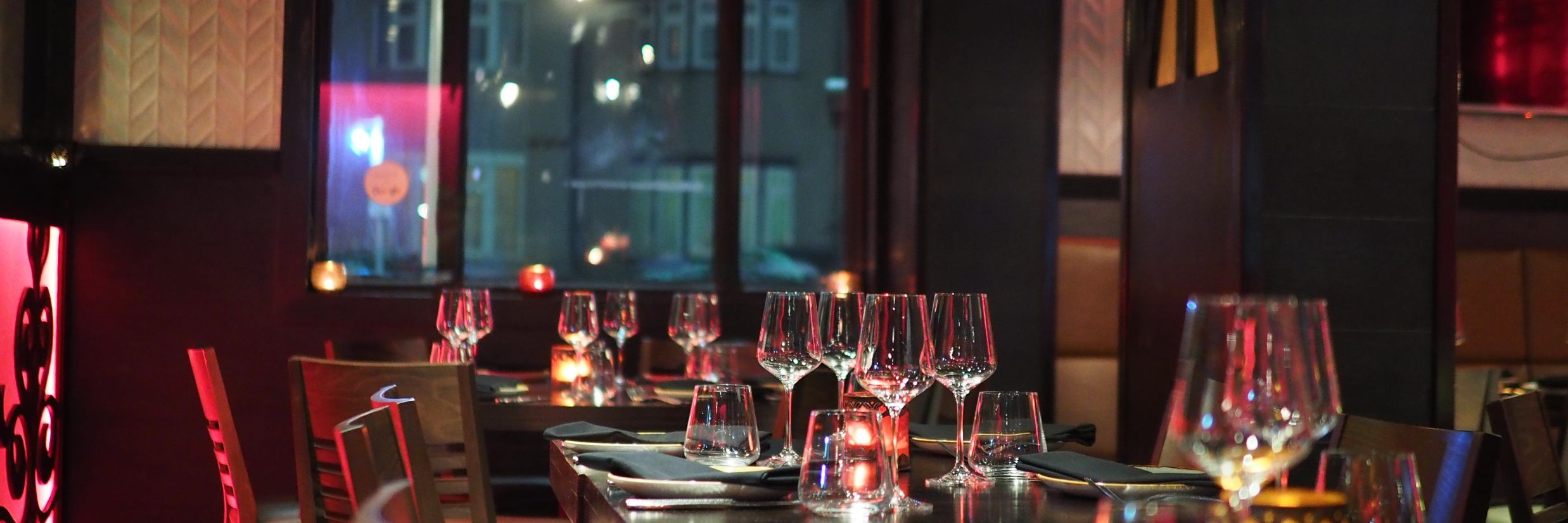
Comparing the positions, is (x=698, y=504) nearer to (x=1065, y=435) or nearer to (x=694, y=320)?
(x=1065, y=435)

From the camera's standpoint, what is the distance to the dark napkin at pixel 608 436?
2076 mm

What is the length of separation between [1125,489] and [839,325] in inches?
16.9

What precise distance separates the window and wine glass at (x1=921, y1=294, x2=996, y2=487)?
11.4 ft

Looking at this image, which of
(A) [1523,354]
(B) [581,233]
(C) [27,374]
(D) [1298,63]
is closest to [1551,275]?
(A) [1523,354]

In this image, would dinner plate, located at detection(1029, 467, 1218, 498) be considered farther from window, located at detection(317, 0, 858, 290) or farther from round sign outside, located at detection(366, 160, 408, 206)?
round sign outside, located at detection(366, 160, 408, 206)

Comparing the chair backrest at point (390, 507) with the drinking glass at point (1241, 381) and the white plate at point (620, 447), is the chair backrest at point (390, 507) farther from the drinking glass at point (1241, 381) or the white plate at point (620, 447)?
the white plate at point (620, 447)

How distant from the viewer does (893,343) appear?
5.74 ft

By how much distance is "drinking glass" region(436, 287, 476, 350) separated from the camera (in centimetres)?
351

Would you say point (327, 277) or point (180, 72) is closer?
point (180, 72)

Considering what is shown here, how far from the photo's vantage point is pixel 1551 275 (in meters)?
5.57

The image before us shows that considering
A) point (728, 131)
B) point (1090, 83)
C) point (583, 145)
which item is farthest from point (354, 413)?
point (583, 145)

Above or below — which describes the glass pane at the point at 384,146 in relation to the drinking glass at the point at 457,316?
above

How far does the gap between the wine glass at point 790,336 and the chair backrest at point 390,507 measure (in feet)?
2.58

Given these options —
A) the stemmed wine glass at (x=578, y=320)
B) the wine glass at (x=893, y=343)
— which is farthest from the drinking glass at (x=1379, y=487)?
the stemmed wine glass at (x=578, y=320)
